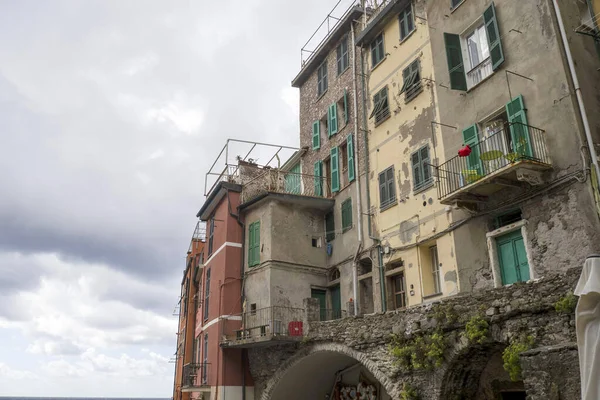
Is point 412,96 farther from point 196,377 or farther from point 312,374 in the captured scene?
point 196,377

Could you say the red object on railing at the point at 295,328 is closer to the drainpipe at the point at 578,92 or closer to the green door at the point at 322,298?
the green door at the point at 322,298

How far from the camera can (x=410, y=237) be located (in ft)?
59.1

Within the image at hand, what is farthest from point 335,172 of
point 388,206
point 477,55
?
point 477,55

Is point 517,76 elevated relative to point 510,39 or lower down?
lower down

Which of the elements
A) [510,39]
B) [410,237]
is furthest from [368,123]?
[510,39]

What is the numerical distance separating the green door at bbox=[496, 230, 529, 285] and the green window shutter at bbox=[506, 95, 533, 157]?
7.26 ft

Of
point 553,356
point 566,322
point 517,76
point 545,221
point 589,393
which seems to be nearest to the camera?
point 589,393

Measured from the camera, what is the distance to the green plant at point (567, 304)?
10180 mm

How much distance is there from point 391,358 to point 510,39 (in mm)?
9446

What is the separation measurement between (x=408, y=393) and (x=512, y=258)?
445cm

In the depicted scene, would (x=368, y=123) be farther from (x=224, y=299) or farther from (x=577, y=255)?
(x=577, y=255)

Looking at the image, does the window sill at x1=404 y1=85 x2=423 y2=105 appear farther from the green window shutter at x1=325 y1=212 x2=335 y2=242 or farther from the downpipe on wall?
the green window shutter at x1=325 y1=212 x2=335 y2=242

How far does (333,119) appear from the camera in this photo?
79.0ft

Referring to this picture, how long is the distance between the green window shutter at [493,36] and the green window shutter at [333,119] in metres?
9.21
